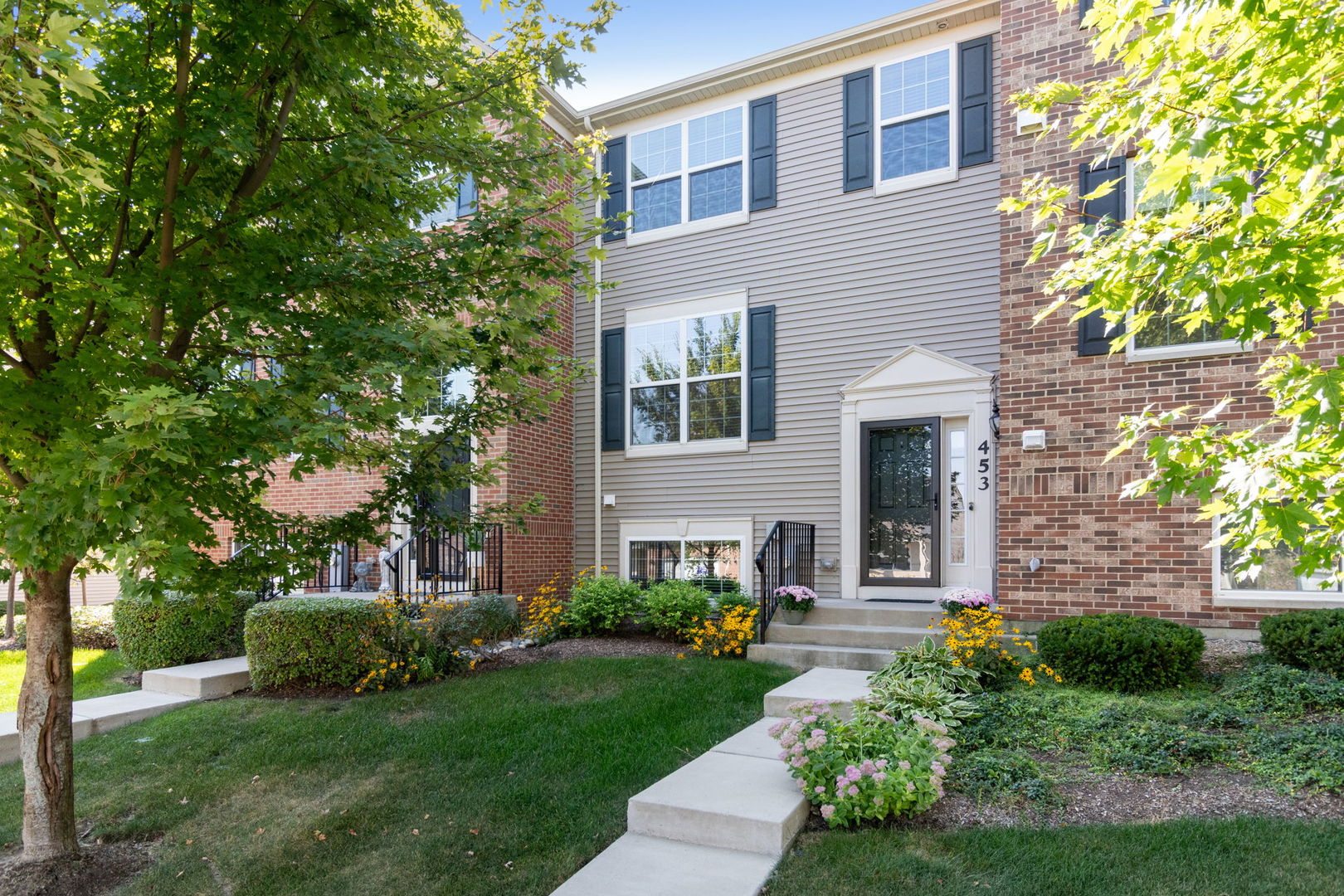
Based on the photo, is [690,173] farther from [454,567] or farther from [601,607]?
[454,567]

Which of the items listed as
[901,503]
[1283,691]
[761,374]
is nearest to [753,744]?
[1283,691]

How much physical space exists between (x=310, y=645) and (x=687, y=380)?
510 cm

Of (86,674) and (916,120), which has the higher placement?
(916,120)

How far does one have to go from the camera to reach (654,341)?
392 inches

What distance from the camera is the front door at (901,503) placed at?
8016 millimetres

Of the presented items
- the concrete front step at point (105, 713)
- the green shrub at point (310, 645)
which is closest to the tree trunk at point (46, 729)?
the concrete front step at point (105, 713)

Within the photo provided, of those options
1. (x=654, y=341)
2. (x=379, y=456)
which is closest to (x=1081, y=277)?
(x=379, y=456)

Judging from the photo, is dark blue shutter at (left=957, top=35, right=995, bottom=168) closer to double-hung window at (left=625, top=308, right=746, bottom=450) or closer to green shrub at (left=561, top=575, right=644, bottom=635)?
double-hung window at (left=625, top=308, right=746, bottom=450)

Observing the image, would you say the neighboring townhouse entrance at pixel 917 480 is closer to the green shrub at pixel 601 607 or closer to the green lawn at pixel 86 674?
the green shrub at pixel 601 607

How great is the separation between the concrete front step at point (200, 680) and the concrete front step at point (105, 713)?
0.29 feet

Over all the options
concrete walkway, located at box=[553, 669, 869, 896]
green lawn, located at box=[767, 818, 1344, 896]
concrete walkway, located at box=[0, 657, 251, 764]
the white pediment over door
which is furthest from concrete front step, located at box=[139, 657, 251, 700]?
the white pediment over door

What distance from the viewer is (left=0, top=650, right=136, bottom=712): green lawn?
23.3 ft

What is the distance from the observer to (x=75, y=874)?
143 inches

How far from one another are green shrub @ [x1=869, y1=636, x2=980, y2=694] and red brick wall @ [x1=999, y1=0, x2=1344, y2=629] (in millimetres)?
1225
